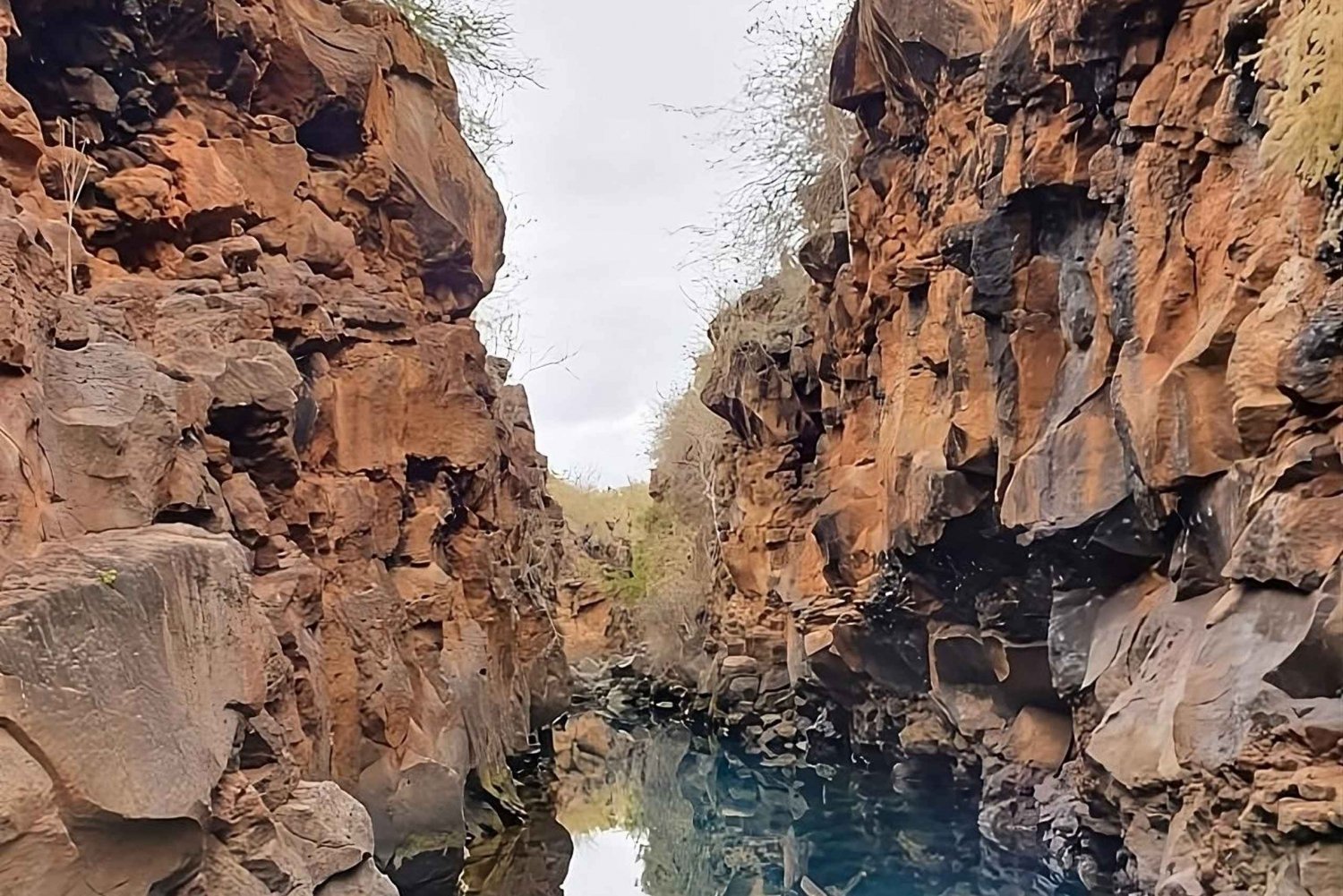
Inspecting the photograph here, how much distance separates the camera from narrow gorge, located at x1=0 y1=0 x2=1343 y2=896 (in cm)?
395

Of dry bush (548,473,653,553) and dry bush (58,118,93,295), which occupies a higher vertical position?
dry bush (548,473,653,553)

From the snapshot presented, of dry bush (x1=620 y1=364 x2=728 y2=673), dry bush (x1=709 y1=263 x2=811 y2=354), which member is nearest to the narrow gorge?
dry bush (x1=709 y1=263 x2=811 y2=354)

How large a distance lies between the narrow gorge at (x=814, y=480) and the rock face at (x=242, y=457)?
0.03 metres

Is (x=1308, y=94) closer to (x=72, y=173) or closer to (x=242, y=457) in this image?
(x=242, y=457)

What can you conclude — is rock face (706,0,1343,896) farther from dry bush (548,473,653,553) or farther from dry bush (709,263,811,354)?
dry bush (548,473,653,553)

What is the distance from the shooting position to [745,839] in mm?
11648

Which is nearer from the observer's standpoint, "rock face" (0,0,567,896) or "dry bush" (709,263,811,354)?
"rock face" (0,0,567,896)

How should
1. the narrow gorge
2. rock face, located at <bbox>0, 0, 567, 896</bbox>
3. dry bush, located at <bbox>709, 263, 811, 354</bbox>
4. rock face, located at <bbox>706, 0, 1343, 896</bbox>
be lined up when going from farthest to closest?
dry bush, located at <bbox>709, 263, 811, 354</bbox> < rock face, located at <bbox>706, 0, 1343, 896</bbox> < the narrow gorge < rock face, located at <bbox>0, 0, 567, 896</bbox>

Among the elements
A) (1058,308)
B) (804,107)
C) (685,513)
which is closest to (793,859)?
(1058,308)

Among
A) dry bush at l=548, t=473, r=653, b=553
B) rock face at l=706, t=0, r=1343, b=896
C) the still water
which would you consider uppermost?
dry bush at l=548, t=473, r=653, b=553

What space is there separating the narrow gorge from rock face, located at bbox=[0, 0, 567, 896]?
0.03 metres

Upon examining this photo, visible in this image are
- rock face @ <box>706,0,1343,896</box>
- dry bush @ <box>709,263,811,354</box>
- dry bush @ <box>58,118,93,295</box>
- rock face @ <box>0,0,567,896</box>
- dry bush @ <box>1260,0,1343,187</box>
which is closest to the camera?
rock face @ <box>0,0,567,896</box>

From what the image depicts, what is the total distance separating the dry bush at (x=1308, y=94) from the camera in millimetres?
4195

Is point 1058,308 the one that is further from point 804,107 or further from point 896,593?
point 804,107
